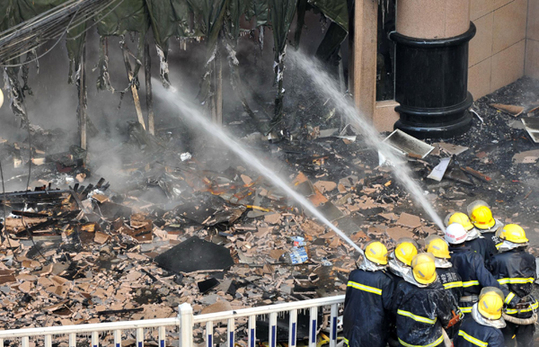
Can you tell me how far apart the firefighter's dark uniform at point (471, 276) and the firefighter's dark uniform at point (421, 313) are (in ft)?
1.87

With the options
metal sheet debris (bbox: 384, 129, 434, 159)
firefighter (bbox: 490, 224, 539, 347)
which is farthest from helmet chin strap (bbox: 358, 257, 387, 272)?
metal sheet debris (bbox: 384, 129, 434, 159)

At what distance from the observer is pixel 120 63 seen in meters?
16.2

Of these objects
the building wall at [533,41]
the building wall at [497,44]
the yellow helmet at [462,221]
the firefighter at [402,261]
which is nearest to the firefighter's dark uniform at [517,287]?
the yellow helmet at [462,221]

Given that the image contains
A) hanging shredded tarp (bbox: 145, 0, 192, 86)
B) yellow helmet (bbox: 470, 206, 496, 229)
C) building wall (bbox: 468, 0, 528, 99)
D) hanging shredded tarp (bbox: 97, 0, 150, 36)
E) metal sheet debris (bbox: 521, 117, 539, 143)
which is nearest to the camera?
yellow helmet (bbox: 470, 206, 496, 229)

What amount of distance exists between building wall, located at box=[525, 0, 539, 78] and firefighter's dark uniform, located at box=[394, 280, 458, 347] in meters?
11.0

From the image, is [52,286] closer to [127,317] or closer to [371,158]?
[127,317]

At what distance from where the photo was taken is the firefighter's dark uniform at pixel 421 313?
7.29 meters

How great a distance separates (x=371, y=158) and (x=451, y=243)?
592 cm

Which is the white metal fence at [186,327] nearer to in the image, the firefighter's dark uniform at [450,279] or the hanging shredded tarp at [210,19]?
the firefighter's dark uniform at [450,279]

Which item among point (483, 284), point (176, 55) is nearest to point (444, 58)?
point (176, 55)

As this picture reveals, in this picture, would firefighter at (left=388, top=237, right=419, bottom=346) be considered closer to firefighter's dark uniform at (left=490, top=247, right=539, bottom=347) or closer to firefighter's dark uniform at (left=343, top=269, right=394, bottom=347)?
firefighter's dark uniform at (left=343, top=269, right=394, bottom=347)

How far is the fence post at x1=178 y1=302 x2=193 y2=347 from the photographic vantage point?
7.12m

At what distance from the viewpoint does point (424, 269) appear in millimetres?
7230

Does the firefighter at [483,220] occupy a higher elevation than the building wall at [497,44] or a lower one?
lower
